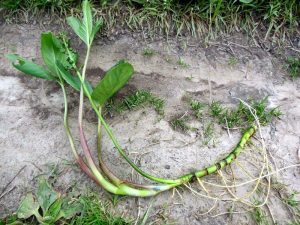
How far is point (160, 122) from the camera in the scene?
2.69m

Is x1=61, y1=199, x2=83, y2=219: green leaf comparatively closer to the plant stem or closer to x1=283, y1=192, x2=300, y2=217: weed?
the plant stem

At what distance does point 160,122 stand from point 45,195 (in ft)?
3.07

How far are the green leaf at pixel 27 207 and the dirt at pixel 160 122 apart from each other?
99 mm

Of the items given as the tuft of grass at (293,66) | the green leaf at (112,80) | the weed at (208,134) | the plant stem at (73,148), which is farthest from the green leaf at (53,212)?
the tuft of grass at (293,66)

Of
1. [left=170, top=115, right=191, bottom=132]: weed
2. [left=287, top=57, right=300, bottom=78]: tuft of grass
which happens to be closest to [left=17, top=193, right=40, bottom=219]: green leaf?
[left=170, top=115, right=191, bottom=132]: weed

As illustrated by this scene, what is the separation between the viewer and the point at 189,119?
272 centimetres

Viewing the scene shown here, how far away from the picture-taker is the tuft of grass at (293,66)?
3080 mm

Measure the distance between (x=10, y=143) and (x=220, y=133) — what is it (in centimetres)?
145

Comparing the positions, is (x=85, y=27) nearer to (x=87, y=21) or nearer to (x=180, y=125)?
(x=87, y=21)

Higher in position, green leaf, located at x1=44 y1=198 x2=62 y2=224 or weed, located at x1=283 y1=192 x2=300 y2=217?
green leaf, located at x1=44 y1=198 x2=62 y2=224

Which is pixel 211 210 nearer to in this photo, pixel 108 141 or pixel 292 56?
pixel 108 141

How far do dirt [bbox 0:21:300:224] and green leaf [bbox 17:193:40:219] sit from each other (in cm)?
10

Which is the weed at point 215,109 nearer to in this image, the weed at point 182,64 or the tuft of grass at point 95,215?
the weed at point 182,64

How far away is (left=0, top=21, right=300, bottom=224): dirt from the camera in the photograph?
2316 mm
